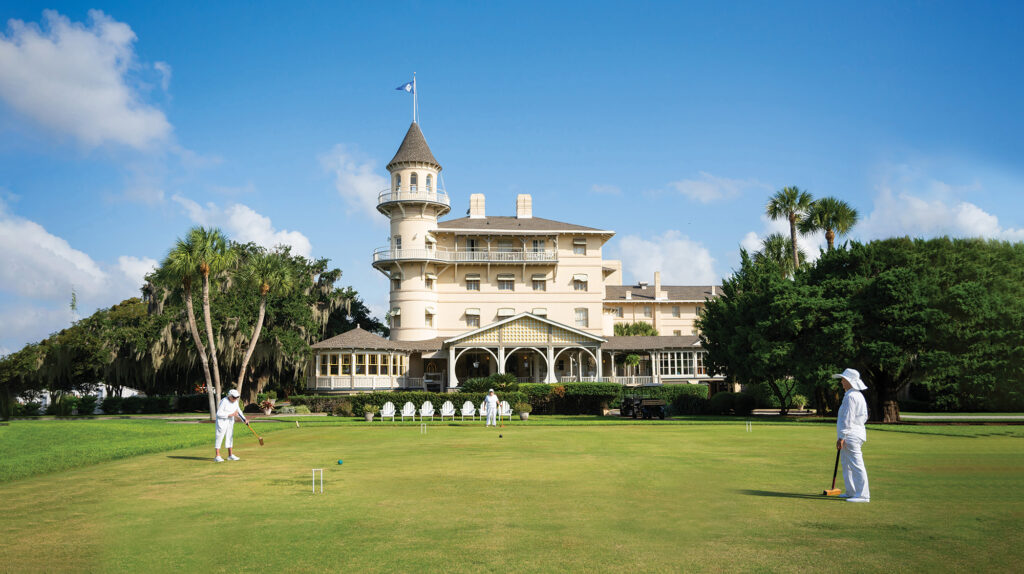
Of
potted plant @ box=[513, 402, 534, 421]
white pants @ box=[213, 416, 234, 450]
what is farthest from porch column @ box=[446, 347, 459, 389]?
white pants @ box=[213, 416, 234, 450]

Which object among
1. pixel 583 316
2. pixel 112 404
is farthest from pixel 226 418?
pixel 583 316

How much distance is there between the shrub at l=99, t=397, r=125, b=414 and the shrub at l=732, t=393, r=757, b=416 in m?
41.0

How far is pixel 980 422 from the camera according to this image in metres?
33.0

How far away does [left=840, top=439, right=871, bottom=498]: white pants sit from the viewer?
424 inches

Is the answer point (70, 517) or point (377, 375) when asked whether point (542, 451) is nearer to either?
point (70, 517)

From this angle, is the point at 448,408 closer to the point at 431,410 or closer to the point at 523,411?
the point at 431,410

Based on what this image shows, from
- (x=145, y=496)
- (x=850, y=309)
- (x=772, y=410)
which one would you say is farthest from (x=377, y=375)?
(x=145, y=496)

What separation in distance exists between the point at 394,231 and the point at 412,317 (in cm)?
676

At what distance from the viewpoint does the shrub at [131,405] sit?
174 ft

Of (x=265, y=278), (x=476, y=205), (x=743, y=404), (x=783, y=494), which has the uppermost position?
(x=476, y=205)

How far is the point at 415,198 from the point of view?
5741 cm

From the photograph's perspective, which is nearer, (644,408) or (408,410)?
(408,410)

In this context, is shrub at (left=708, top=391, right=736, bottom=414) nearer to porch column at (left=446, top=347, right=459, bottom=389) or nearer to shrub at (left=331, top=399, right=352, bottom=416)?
porch column at (left=446, top=347, right=459, bottom=389)

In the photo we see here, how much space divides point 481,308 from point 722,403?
2175 cm
